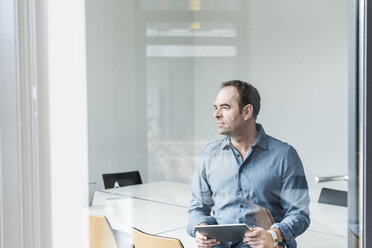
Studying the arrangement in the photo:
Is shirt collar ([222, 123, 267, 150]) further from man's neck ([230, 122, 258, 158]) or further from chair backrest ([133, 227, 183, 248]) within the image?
chair backrest ([133, 227, 183, 248])

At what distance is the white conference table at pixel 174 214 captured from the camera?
1.03m

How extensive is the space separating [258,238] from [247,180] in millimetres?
139

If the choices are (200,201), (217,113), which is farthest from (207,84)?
(200,201)

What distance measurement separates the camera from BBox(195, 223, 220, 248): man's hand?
1.24 metres

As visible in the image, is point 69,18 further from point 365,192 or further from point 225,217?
point 365,192

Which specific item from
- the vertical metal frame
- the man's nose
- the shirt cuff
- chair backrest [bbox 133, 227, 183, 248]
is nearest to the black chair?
chair backrest [bbox 133, 227, 183, 248]

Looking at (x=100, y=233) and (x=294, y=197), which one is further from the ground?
(x=294, y=197)

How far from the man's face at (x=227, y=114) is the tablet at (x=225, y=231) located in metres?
0.23

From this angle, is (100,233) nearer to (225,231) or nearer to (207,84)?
(225,231)

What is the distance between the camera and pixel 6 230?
1.46m

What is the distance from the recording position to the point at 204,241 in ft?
4.09

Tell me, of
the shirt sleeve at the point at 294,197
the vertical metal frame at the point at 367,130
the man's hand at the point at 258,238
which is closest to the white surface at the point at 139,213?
the man's hand at the point at 258,238

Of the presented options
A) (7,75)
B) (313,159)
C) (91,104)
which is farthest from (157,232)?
(7,75)

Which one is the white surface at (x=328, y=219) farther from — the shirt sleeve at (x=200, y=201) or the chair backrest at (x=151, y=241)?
the chair backrest at (x=151, y=241)
